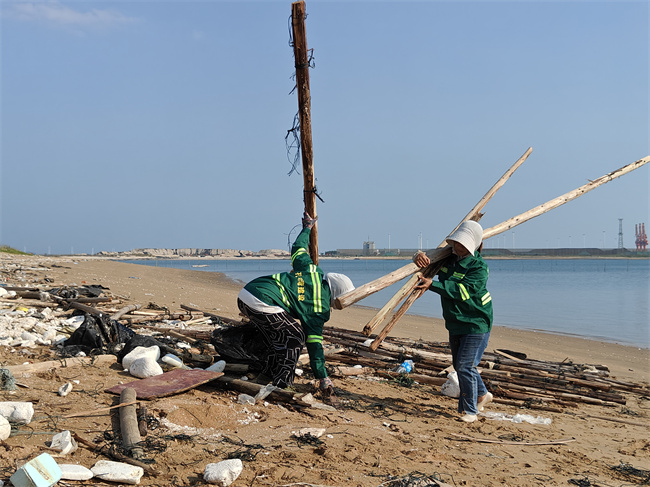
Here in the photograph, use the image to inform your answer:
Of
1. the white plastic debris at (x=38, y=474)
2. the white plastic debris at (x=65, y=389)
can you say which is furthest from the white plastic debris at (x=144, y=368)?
the white plastic debris at (x=38, y=474)

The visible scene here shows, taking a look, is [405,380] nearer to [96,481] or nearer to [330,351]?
[330,351]

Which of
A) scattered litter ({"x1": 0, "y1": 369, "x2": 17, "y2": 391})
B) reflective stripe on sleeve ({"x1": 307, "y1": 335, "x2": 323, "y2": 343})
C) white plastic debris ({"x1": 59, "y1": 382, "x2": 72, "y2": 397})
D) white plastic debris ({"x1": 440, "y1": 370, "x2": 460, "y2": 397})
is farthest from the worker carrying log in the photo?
scattered litter ({"x1": 0, "y1": 369, "x2": 17, "y2": 391})

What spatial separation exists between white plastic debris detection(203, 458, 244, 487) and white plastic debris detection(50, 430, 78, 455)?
943 millimetres

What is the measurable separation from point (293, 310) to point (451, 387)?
243cm

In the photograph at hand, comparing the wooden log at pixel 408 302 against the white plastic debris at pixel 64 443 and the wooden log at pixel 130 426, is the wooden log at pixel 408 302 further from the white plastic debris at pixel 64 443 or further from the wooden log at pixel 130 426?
the white plastic debris at pixel 64 443

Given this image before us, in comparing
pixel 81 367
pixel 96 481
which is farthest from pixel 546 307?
pixel 96 481

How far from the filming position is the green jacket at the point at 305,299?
A: 566 cm

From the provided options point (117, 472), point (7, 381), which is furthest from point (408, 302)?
point (7, 381)

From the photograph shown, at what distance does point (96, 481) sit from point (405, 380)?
15.2 feet

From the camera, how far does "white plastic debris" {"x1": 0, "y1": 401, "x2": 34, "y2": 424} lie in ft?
13.2

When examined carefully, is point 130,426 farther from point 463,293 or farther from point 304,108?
point 304,108

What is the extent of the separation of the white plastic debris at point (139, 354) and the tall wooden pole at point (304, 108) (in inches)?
85.8

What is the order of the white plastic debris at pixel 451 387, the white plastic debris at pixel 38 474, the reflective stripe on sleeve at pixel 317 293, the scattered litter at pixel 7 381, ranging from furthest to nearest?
the white plastic debris at pixel 451 387 → the reflective stripe on sleeve at pixel 317 293 → the scattered litter at pixel 7 381 → the white plastic debris at pixel 38 474

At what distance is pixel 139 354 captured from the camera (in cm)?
618
